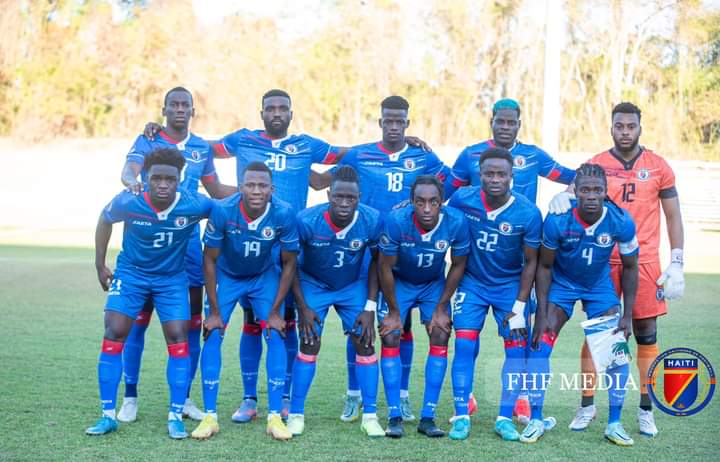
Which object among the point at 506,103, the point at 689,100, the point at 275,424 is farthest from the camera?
the point at 689,100

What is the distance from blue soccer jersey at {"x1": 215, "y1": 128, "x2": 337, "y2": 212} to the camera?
21.5 feet

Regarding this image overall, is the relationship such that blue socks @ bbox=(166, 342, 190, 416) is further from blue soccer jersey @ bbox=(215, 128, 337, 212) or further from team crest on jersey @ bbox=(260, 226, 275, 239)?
blue soccer jersey @ bbox=(215, 128, 337, 212)

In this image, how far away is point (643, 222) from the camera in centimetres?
612

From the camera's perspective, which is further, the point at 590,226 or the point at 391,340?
the point at 391,340

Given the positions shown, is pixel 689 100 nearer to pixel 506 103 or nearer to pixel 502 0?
pixel 502 0

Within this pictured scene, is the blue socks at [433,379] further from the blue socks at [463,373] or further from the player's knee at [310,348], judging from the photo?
the player's knee at [310,348]

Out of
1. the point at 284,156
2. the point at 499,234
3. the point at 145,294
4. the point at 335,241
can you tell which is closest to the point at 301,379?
the point at 335,241

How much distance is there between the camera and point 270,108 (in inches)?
256

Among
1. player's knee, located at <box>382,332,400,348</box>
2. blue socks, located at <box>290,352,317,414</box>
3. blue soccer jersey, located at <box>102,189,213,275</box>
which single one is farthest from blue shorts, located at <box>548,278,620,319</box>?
blue soccer jersey, located at <box>102,189,213,275</box>

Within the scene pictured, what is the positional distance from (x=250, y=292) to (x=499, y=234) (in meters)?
1.66

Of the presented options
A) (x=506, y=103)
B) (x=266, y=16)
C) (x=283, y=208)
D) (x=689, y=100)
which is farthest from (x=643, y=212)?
(x=266, y=16)

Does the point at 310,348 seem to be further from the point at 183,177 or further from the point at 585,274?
the point at 585,274

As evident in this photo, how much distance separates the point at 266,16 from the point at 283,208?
2385 cm

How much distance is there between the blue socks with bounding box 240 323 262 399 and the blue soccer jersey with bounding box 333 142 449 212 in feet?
3.98
